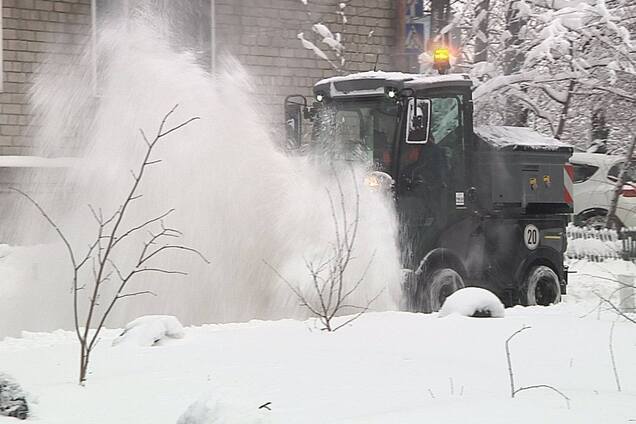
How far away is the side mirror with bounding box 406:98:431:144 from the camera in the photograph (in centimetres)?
1020

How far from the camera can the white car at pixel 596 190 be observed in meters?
18.8

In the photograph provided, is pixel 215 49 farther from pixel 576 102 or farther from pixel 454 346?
pixel 454 346

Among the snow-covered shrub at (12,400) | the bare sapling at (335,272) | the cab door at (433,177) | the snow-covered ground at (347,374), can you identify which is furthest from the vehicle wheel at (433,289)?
the snow-covered shrub at (12,400)

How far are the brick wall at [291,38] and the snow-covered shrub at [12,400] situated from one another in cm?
1234

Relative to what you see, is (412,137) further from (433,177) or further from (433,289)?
(433,289)

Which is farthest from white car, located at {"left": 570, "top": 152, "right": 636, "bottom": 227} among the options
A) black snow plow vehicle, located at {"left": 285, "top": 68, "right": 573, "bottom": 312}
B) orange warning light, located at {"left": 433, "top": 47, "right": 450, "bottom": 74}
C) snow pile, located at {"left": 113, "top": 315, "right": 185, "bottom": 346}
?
snow pile, located at {"left": 113, "top": 315, "right": 185, "bottom": 346}

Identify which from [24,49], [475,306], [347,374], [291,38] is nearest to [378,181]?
[475,306]

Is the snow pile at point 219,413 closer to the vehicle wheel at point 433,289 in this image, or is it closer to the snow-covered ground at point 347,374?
the snow-covered ground at point 347,374

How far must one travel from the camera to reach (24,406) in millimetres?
4730

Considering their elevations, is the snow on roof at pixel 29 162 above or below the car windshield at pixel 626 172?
above

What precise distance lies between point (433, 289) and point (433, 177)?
1109mm

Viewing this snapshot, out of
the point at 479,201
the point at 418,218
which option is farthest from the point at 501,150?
the point at 418,218

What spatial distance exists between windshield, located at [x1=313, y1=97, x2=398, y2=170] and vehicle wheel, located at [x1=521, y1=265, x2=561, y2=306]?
236cm

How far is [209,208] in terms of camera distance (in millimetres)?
10336
